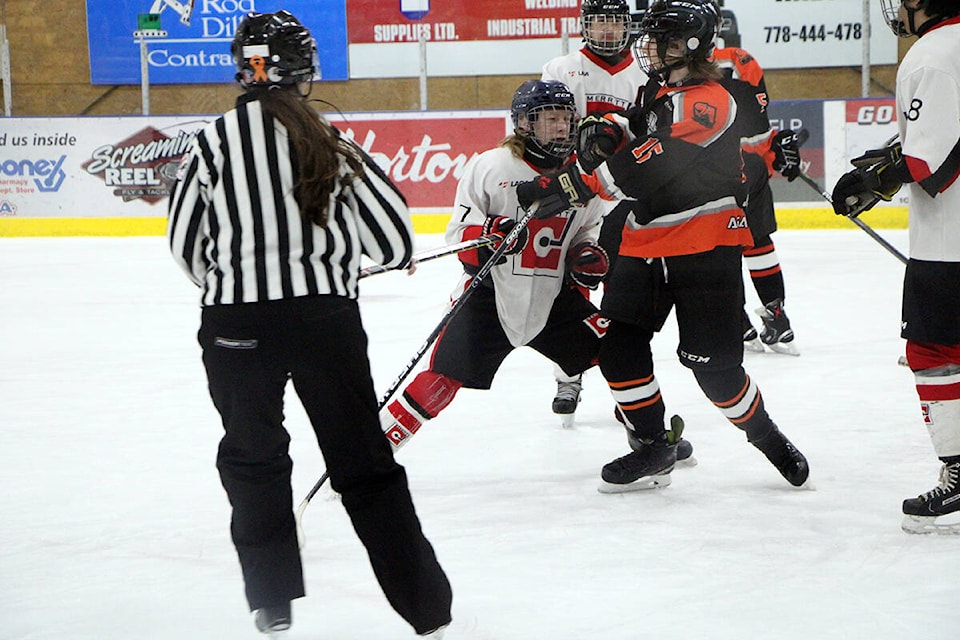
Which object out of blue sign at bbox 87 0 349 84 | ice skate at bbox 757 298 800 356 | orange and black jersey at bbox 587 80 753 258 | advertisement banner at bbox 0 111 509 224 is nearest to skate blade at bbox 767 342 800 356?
ice skate at bbox 757 298 800 356

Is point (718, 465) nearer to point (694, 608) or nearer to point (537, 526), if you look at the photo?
point (537, 526)

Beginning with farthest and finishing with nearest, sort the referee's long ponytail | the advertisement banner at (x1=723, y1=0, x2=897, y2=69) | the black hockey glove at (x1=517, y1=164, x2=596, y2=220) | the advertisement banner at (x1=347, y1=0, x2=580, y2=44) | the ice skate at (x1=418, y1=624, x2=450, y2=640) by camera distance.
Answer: the advertisement banner at (x1=347, y1=0, x2=580, y2=44)
the advertisement banner at (x1=723, y1=0, x2=897, y2=69)
the black hockey glove at (x1=517, y1=164, x2=596, y2=220)
the ice skate at (x1=418, y1=624, x2=450, y2=640)
the referee's long ponytail

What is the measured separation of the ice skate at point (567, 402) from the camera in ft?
10.6

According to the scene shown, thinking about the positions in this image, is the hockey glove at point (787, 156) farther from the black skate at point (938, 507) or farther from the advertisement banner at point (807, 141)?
the advertisement banner at point (807, 141)

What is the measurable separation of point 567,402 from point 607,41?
3.85 ft

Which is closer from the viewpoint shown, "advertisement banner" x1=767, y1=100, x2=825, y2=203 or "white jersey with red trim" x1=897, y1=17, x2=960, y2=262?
"white jersey with red trim" x1=897, y1=17, x2=960, y2=262

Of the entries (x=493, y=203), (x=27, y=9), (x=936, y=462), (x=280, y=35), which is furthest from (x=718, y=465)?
(x=27, y=9)

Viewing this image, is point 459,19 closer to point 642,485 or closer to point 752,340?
point 752,340

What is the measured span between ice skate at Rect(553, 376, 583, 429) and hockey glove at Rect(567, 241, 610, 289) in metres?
0.62

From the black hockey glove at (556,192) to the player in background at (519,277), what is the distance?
3cm

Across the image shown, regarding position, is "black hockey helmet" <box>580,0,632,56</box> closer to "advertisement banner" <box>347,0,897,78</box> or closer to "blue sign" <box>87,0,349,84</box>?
"advertisement banner" <box>347,0,897,78</box>

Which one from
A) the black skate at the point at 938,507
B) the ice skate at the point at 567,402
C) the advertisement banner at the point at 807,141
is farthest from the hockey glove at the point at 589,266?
the advertisement banner at the point at 807,141

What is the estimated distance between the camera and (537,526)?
238 cm

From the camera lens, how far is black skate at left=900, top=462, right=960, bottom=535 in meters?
2.23
